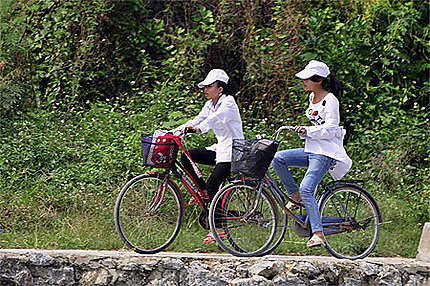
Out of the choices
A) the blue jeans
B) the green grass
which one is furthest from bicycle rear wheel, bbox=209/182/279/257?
the green grass

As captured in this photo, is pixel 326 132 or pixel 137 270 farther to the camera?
pixel 326 132

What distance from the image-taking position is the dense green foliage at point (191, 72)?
28.6 ft

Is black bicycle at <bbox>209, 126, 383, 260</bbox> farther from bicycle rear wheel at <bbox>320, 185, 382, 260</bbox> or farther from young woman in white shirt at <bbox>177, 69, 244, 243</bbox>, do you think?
young woman in white shirt at <bbox>177, 69, 244, 243</bbox>

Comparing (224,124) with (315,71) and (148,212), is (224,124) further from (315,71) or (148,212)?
(148,212)

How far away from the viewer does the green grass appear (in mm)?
6914

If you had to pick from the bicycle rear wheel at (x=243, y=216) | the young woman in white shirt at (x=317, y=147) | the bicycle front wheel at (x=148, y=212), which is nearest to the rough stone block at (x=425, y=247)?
the young woman in white shirt at (x=317, y=147)

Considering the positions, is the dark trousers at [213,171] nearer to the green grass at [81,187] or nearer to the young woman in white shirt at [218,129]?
the young woman in white shirt at [218,129]

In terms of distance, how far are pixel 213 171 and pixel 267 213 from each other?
0.61 meters

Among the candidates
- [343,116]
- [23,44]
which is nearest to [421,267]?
[343,116]

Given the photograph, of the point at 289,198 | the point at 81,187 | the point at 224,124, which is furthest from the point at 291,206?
the point at 81,187

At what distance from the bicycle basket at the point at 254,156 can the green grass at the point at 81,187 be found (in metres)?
1.33

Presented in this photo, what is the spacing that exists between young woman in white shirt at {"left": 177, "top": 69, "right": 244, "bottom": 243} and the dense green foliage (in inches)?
88.8

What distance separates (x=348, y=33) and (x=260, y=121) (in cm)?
185

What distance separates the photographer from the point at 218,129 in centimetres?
606
